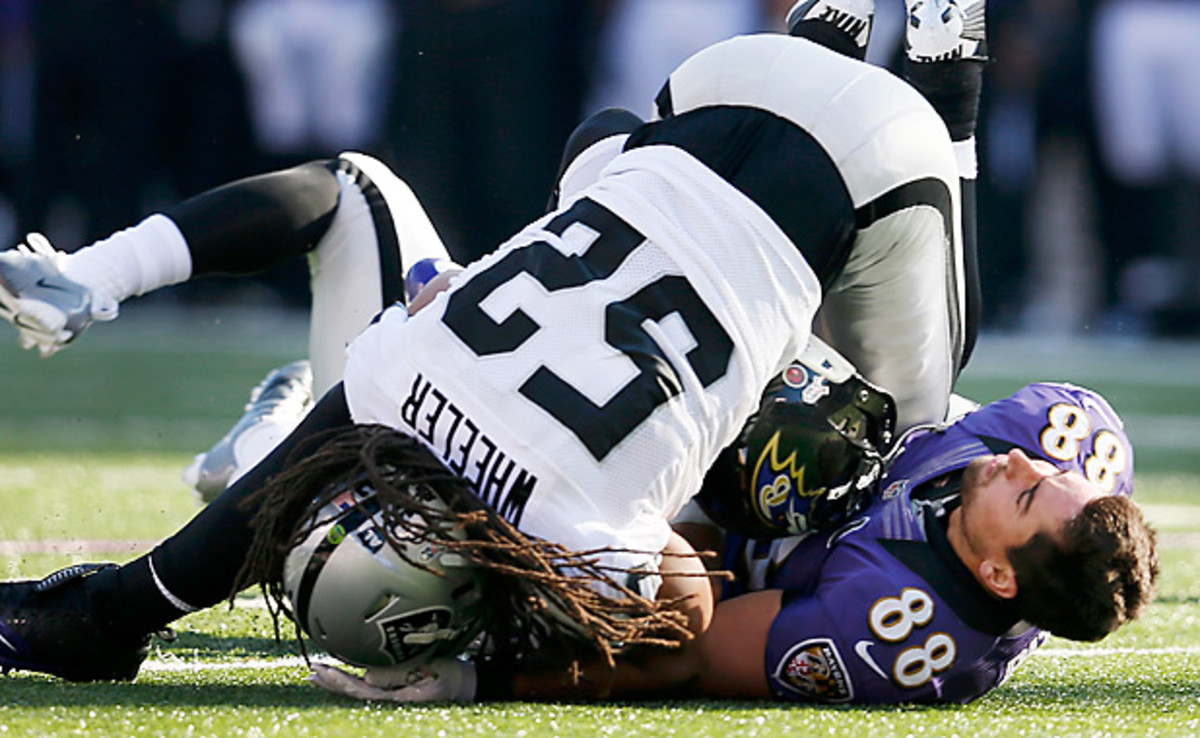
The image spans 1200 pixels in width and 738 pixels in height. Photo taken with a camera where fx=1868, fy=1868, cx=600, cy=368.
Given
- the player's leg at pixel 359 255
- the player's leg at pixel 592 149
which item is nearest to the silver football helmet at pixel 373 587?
the player's leg at pixel 592 149

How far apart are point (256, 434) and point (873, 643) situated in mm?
1574

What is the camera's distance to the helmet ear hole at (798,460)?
8.30 feet

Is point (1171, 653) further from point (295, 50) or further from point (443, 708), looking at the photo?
point (295, 50)

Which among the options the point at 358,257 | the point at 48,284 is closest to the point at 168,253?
the point at 48,284

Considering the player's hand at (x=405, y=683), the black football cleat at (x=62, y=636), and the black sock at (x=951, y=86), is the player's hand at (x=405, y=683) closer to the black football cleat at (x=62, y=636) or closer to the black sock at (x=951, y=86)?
the black football cleat at (x=62, y=636)

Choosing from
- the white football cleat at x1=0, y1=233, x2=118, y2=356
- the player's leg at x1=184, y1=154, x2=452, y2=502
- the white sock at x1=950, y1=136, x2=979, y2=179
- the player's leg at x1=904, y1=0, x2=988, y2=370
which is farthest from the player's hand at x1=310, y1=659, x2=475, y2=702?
the white sock at x1=950, y1=136, x2=979, y2=179

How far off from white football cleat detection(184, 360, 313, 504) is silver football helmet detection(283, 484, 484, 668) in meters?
1.18

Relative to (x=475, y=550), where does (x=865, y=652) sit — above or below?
below

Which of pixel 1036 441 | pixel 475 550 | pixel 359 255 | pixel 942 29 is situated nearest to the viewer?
pixel 475 550

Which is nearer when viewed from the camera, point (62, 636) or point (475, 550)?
point (475, 550)

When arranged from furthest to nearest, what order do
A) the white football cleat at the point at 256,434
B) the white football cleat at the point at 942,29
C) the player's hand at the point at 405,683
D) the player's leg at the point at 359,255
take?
the white football cleat at the point at 256,434
the player's leg at the point at 359,255
the white football cleat at the point at 942,29
the player's hand at the point at 405,683

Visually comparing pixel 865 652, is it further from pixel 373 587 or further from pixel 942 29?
pixel 942 29

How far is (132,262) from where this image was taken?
109 inches

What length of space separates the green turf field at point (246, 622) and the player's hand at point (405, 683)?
0.11 ft
